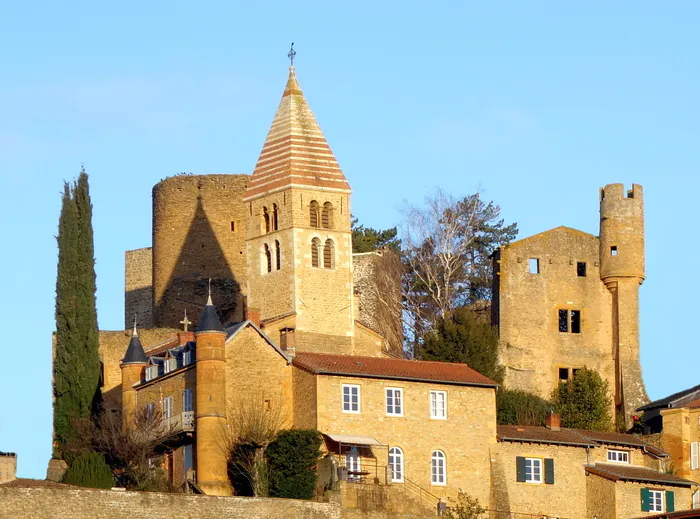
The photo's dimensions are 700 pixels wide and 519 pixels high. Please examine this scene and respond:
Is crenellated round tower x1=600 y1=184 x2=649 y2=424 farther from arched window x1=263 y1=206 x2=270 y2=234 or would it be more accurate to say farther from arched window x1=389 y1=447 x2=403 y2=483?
arched window x1=389 y1=447 x2=403 y2=483

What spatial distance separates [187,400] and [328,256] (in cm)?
1066

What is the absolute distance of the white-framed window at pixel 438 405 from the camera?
212ft

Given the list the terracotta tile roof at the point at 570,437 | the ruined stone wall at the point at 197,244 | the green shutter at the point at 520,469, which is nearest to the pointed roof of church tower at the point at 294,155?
the ruined stone wall at the point at 197,244

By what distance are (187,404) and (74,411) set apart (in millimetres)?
4474

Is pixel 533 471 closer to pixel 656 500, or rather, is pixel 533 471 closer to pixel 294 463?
pixel 656 500

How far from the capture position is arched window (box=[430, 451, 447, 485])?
210 ft

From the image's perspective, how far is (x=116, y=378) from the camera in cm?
7344

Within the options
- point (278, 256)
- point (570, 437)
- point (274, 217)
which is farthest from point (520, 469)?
point (274, 217)

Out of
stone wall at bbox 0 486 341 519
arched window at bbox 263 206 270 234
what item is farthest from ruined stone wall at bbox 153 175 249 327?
stone wall at bbox 0 486 341 519

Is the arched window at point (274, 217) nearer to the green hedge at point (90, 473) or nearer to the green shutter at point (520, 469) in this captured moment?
the green shutter at point (520, 469)

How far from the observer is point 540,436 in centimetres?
6650

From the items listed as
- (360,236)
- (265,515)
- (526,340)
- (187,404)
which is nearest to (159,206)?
(360,236)

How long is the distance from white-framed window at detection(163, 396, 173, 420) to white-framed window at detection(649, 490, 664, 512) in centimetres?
1571

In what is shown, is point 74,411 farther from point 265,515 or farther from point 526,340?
point 526,340
